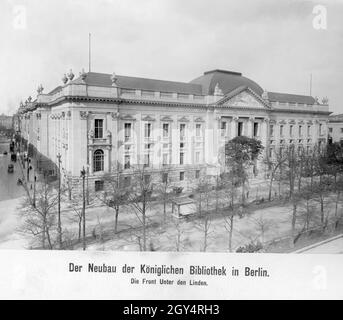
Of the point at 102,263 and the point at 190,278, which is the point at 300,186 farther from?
the point at 102,263

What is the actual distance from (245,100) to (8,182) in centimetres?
1117

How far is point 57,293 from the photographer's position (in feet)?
19.8

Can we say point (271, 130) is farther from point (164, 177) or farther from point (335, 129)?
point (164, 177)

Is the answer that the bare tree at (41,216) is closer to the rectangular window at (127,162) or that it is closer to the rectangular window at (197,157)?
the rectangular window at (127,162)

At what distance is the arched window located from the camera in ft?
33.9

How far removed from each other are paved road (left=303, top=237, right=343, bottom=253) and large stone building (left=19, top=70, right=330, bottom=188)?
456 centimetres

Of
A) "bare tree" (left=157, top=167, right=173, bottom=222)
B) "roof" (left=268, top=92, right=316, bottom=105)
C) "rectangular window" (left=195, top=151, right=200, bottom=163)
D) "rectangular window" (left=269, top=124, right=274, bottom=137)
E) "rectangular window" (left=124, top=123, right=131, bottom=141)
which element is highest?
"roof" (left=268, top=92, right=316, bottom=105)

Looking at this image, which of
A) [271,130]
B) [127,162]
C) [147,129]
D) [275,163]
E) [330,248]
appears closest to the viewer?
[330,248]

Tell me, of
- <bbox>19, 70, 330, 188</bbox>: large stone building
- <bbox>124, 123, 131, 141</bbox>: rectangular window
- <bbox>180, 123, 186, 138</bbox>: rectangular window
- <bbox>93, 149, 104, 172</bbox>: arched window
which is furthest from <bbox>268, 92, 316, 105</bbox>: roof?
<bbox>93, 149, 104, 172</bbox>: arched window

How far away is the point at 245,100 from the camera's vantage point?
16625mm

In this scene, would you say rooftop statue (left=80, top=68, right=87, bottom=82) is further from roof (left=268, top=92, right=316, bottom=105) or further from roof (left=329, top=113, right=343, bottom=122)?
roof (left=329, top=113, right=343, bottom=122)

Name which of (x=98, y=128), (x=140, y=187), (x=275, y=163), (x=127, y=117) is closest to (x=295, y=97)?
(x=275, y=163)
